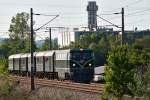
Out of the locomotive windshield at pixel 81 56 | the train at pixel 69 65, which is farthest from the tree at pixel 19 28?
the locomotive windshield at pixel 81 56

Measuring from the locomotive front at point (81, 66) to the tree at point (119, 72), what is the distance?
1937cm

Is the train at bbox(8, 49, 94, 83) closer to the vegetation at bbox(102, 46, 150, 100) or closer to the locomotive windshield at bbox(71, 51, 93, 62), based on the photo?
the locomotive windshield at bbox(71, 51, 93, 62)

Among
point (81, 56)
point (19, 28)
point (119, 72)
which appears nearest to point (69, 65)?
point (81, 56)

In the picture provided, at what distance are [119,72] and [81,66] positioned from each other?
20.3 m

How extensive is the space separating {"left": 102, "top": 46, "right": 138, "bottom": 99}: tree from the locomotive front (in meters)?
19.4

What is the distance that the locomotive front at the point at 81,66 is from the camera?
1816 inches

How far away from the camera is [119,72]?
85.5ft

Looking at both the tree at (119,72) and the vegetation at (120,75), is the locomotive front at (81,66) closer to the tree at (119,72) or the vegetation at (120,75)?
the vegetation at (120,75)

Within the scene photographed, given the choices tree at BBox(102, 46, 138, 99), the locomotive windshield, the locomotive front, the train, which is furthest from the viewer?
the locomotive windshield

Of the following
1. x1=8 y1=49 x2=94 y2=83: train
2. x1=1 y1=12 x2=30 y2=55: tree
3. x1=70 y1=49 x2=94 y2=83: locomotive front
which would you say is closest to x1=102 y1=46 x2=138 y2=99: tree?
x1=70 y1=49 x2=94 y2=83: locomotive front

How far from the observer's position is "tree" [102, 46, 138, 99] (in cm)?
2584

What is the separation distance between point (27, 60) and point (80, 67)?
18016mm

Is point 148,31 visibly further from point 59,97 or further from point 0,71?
point 59,97

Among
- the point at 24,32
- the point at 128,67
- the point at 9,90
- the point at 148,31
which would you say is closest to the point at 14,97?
the point at 9,90
